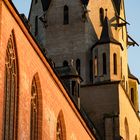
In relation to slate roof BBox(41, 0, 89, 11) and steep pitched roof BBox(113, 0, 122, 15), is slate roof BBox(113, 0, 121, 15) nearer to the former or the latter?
steep pitched roof BBox(113, 0, 122, 15)

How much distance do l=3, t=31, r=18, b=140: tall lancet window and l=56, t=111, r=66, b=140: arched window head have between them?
25.0ft

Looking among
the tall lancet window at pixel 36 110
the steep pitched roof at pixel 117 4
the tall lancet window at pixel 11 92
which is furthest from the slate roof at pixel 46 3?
the tall lancet window at pixel 11 92

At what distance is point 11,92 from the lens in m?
27.7

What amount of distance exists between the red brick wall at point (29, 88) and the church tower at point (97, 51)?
12.0 metres

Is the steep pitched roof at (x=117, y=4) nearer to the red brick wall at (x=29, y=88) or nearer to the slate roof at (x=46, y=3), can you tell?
the slate roof at (x=46, y=3)

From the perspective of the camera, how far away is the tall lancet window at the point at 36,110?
1214 inches

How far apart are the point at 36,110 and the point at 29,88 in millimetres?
1918

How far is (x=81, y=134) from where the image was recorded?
132ft

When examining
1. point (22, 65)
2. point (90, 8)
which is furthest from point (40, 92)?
point (90, 8)

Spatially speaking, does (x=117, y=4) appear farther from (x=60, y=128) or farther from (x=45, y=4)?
(x=60, y=128)

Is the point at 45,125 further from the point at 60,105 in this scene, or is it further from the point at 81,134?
the point at 81,134

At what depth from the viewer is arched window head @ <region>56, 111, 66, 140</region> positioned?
1390 inches

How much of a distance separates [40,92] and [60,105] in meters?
3.75

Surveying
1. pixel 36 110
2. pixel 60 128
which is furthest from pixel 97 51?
pixel 36 110
